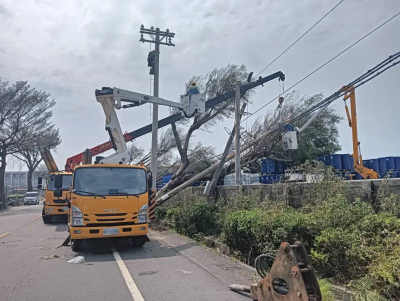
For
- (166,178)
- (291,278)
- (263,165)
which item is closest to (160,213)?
(263,165)

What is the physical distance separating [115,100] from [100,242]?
566 cm

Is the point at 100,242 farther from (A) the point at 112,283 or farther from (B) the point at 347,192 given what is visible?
(B) the point at 347,192

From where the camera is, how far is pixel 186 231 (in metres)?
13.1

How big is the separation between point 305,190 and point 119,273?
5.40 metres

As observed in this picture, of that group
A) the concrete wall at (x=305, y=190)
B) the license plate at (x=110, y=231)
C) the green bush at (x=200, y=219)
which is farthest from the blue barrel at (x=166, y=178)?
the license plate at (x=110, y=231)

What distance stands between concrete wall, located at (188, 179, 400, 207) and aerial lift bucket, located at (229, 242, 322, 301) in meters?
4.11

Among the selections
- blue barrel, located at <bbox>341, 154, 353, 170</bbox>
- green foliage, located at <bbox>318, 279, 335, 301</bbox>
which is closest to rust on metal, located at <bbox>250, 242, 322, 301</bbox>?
green foliage, located at <bbox>318, 279, 335, 301</bbox>

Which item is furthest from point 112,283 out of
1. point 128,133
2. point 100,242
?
point 128,133

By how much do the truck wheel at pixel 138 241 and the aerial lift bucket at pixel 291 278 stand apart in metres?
6.04

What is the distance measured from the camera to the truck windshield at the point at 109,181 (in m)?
9.81

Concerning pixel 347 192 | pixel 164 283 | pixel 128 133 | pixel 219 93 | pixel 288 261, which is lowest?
pixel 164 283

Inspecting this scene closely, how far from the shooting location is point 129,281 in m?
6.74

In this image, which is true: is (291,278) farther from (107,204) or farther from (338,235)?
(107,204)

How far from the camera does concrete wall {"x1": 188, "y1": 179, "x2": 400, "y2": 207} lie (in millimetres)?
7641
